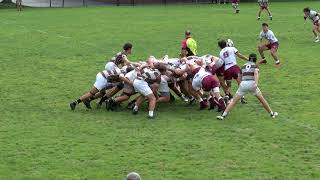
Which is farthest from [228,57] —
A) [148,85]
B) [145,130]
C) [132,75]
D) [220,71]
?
[145,130]

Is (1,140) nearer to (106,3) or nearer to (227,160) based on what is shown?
(227,160)

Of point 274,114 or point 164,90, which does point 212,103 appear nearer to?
point 164,90

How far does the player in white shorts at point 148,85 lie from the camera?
13578mm

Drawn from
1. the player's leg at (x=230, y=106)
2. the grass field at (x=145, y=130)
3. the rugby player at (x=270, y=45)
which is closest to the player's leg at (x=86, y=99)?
the grass field at (x=145, y=130)

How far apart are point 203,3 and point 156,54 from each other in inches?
1340

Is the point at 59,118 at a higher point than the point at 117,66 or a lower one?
lower

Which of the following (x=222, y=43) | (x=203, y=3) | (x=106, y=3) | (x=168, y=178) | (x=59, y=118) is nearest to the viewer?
(x=168, y=178)

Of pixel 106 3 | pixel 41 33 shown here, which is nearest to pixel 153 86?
pixel 41 33

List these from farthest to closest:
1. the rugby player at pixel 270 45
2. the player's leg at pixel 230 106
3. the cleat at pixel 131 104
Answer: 1. the rugby player at pixel 270 45
2. the cleat at pixel 131 104
3. the player's leg at pixel 230 106

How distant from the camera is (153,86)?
45.8 feet

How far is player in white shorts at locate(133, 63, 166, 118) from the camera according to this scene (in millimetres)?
13578

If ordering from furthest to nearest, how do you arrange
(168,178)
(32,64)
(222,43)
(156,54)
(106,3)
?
(106,3) → (156,54) → (32,64) → (222,43) → (168,178)

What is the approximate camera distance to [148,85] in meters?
13.8

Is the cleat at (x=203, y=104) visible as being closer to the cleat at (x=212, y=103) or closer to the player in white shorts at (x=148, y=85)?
the cleat at (x=212, y=103)
